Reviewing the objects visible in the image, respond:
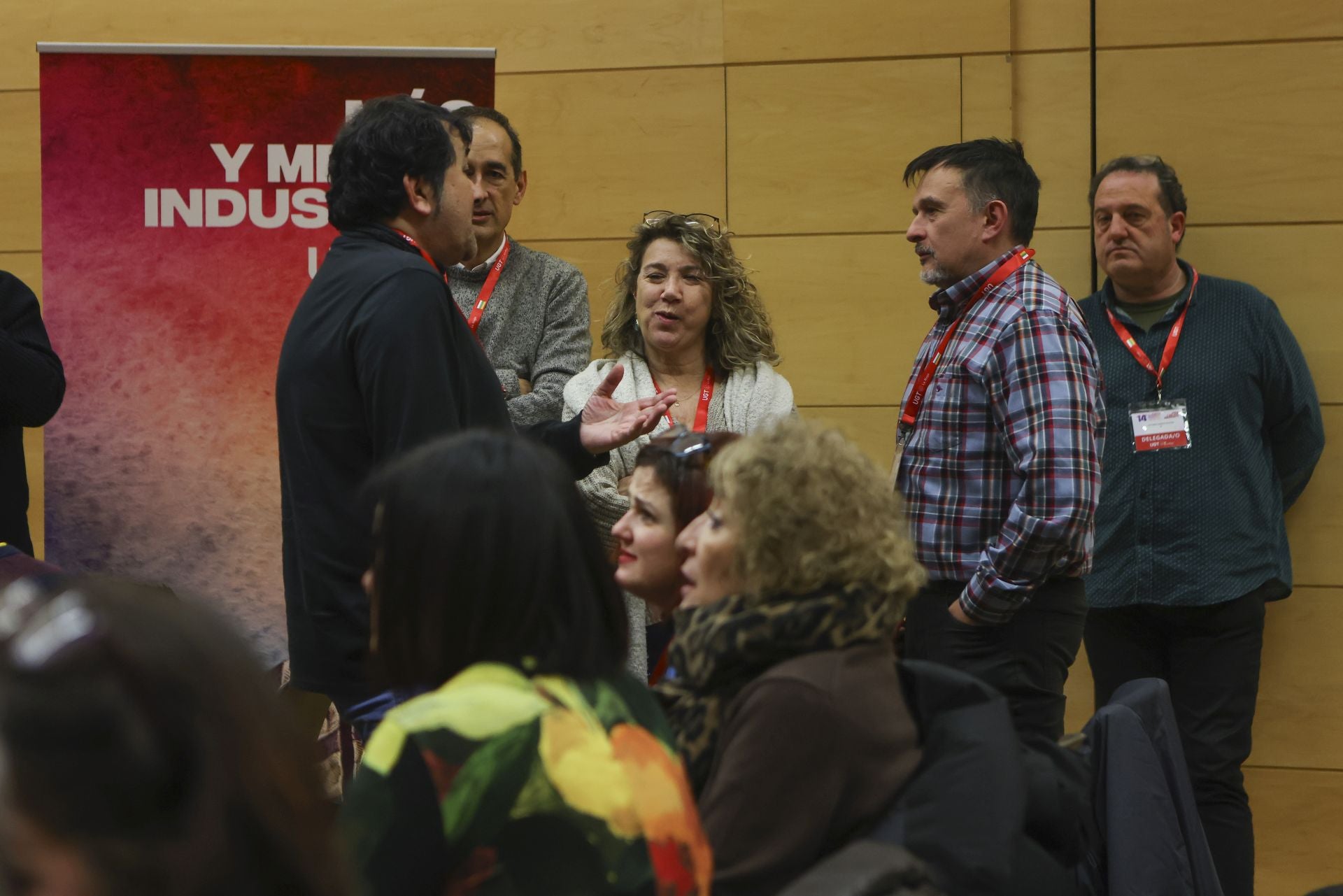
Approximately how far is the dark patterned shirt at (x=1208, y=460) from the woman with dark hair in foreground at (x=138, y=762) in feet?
11.4

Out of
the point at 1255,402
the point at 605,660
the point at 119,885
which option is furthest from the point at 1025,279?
the point at 119,885

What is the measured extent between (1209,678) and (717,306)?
167 cm

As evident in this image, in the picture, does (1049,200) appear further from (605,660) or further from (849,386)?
(605,660)

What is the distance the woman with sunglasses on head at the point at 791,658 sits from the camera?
5.72ft

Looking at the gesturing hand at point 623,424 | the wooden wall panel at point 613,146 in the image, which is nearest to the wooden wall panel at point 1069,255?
the wooden wall panel at point 613,146

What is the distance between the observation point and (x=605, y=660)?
1.48 m

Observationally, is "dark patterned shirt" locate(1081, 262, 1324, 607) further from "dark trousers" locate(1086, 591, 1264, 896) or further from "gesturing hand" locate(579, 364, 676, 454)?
"gesturing hand" locate(579, 364, 676, 454)

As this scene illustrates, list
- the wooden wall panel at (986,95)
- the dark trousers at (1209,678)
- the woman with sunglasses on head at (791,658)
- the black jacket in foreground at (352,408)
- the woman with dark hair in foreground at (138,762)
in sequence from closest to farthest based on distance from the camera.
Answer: the woman with dark hair in foreground at (138,762) < the woman with sunglasses on head at (791,658) < the black jacket in foreground at (352,408) < the dark trousers at (1209,678) < the wooden wall panel at (986,95)

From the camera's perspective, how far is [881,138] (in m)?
4.51

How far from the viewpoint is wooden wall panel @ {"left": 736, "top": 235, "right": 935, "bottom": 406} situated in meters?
4.52

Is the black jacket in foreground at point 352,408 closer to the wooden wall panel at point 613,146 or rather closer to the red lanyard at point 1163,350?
the wooden wall panel at point 613,146

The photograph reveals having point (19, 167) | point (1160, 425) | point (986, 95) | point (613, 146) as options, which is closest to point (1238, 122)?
point (986, 95)

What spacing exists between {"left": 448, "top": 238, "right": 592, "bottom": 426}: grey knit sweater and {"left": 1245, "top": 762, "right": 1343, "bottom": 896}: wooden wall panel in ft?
7.90

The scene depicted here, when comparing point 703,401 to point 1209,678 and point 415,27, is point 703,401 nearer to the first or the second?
point 1209,678
